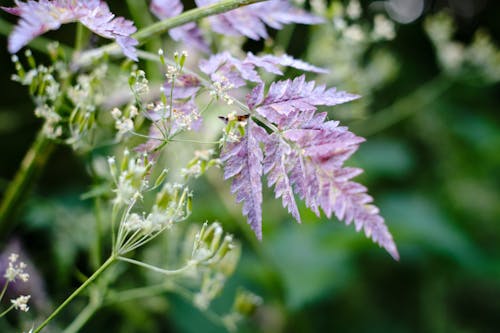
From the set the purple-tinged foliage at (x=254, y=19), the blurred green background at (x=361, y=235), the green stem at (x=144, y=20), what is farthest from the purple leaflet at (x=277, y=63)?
the green stem at (x=144, y=20)

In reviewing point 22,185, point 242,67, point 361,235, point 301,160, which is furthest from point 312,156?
point 361,235

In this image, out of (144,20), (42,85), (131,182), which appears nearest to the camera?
(131,182)

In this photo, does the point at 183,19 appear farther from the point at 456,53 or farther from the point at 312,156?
the point at 456,53

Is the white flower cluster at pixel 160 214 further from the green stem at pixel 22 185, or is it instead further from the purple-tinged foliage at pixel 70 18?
the green stem at pixel 22 185

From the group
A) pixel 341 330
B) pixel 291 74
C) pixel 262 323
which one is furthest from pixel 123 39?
pixel 341 330

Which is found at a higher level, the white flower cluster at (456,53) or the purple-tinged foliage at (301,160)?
the white flower cluster at (456,53)

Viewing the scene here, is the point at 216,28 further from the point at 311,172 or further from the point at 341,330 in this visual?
the point at 341,330

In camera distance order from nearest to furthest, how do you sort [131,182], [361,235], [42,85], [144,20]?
1. [131,182]
2. [42,85]
3. [144,20]
4. [361,235]

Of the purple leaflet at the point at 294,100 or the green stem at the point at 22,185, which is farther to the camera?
the green stem at the point at 22,185
